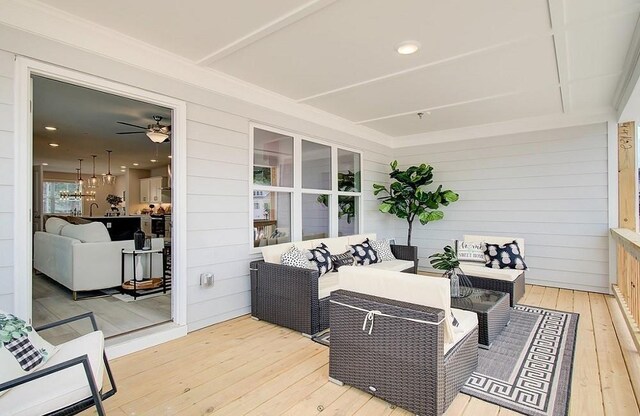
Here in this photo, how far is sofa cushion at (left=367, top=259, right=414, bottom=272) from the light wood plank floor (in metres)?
1.80

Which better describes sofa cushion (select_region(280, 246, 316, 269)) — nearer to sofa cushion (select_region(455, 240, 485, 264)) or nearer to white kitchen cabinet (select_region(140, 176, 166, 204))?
sofa cushion (select_region(455, 240, 485, 264))

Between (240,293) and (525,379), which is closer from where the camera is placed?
(525,379)

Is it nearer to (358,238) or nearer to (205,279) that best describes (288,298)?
(205,279)

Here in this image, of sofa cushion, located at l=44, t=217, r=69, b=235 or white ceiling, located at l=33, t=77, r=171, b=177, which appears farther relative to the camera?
sofa cushion, located at l=44, t=217, r=69, b=235

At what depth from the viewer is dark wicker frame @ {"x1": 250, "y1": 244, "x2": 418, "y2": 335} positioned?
337cm

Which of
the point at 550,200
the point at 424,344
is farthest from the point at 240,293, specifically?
the point at 550,200

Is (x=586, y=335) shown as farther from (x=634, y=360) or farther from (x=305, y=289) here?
(x=305, y=289)

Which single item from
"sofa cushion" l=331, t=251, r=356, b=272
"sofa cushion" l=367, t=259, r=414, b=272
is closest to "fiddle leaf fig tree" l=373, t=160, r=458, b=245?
"sofa cushion" l=367, t=259, r=414, b=272

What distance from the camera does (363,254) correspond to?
5.02 meters

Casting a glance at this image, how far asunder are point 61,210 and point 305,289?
37.5 ft

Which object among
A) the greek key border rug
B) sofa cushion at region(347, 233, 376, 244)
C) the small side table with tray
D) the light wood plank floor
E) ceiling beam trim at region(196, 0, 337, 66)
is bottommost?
the light wood plank floor

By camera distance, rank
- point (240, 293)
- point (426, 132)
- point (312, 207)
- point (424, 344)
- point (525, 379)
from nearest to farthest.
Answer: point (424, 344) < point (525, 379) < point (240, 293) < point (312, 207) < point (426, 132)

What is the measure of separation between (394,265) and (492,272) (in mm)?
1285

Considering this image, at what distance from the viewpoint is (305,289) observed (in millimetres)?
3377
